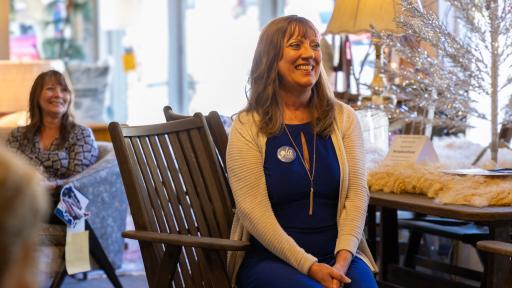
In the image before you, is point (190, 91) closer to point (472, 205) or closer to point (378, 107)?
point (378, 107)

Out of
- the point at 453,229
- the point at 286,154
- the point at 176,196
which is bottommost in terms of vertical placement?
the point at 453,229

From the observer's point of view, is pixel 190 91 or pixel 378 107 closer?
pixel 378 107

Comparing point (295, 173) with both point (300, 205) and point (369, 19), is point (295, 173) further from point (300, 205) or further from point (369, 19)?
point (369, 19)

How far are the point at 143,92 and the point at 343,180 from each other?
6573mm

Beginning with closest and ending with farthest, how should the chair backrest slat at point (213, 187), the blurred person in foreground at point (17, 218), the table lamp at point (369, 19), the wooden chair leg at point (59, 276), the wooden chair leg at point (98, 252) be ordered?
1. the blurred person in foreground at point (17, 218)
2. the chair backrest slat at point (213, 187)
3. the table lamp at point (369, 19)
4. the wooden chair leg at point (59, 276)
5. the wooden chair leg at point (98, 252)

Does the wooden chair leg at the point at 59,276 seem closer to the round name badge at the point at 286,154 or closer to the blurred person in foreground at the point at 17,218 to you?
the round name badge at the point at 286,154

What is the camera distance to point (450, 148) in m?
3.20

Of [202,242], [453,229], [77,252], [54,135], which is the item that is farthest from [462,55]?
[54,135]

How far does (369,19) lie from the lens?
10.1 ft

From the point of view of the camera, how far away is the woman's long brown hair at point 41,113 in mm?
3910

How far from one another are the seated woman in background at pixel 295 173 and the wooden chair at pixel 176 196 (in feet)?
0.40

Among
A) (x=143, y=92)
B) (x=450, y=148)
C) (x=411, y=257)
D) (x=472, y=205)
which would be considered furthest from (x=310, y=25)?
(x=143, y=92)

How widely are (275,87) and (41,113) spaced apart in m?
1.87

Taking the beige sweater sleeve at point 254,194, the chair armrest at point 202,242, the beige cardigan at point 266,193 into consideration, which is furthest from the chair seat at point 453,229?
the chair armrest at point 202,242
